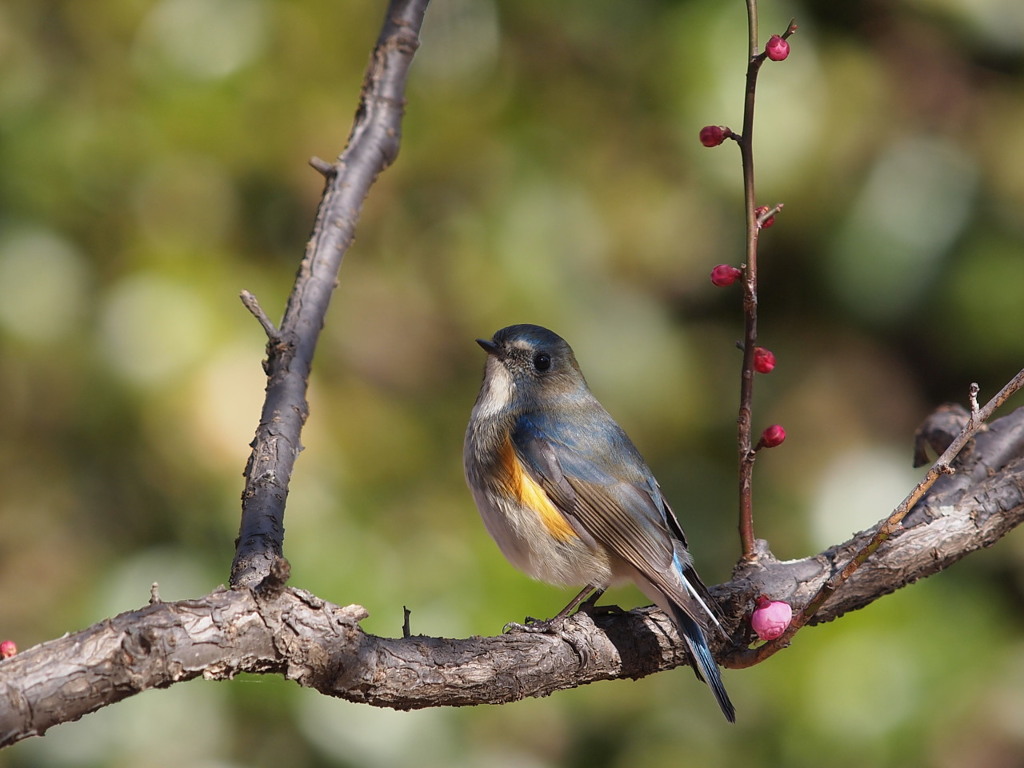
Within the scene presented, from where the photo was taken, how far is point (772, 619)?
6.54 ft

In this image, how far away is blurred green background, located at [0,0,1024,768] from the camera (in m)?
3.11

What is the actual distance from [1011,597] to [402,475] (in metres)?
1.99

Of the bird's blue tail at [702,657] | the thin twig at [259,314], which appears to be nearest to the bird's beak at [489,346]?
the thin twig at [259,314]

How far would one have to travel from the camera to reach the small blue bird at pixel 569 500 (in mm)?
2504

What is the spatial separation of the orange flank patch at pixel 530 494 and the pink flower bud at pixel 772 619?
2.00 feet

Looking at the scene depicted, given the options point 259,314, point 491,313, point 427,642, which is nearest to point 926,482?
point 427,642

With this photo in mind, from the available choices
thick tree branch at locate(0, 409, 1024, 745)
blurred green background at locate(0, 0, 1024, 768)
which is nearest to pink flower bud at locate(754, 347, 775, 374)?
thick tree branch at locate(0, 409, 1024, 745)

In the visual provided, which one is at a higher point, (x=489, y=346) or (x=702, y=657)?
(x=489, y=346)

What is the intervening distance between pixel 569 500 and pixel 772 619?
2.25ft

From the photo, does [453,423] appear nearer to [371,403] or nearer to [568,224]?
[371,403]

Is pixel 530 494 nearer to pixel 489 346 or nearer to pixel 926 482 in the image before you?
pixel 489 346

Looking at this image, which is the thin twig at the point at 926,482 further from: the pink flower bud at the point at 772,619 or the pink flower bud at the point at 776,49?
the pink flower bud at the point at 776,49

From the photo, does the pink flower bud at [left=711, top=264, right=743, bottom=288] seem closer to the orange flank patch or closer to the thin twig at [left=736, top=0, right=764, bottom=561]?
the thin twig at [left=736, top=0, right=764, bottom=561]

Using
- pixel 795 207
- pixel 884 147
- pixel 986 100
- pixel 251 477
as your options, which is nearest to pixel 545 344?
pixel 251 477
